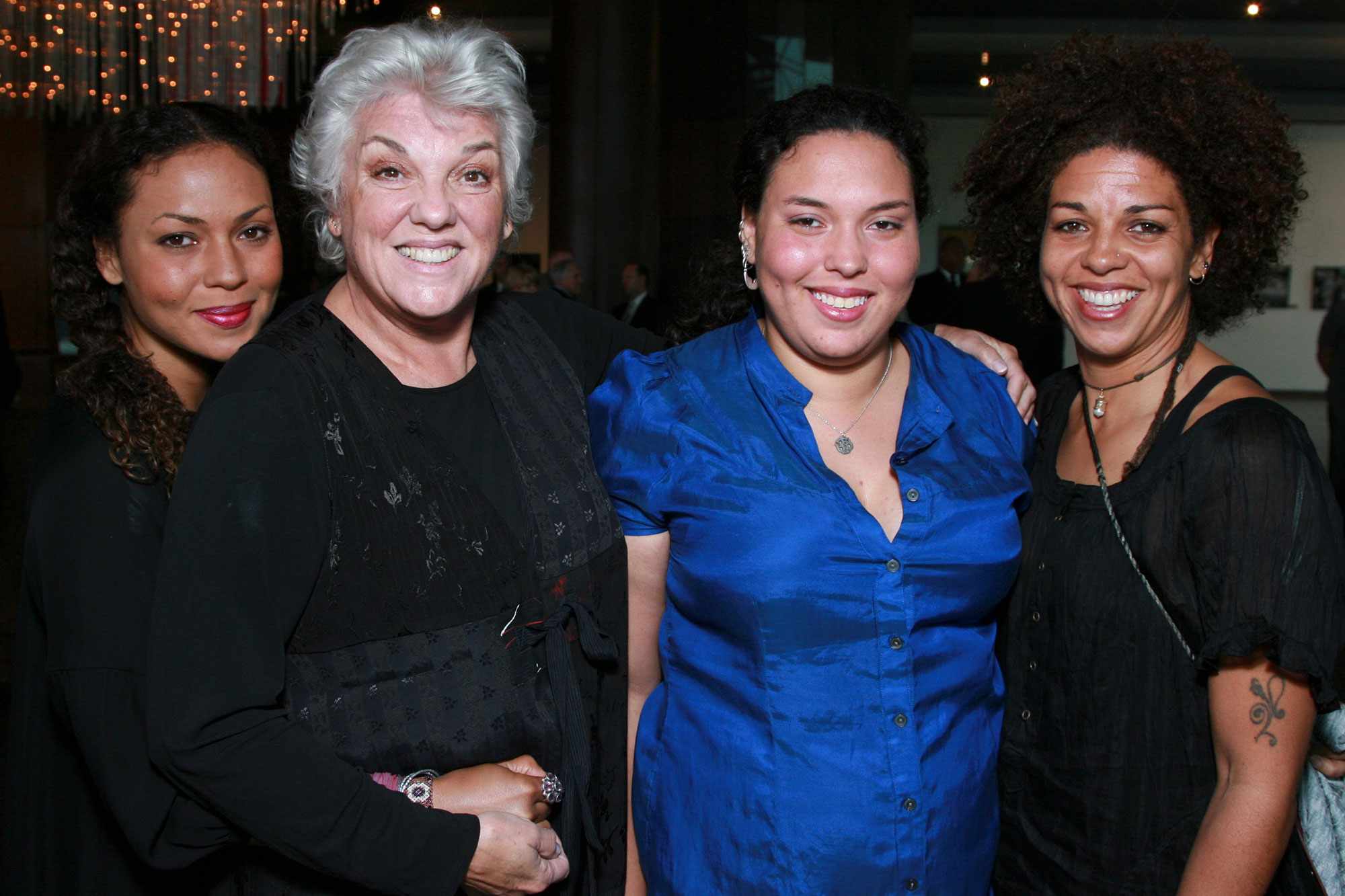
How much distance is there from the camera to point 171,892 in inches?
70.4

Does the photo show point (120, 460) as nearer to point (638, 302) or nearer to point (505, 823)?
point (505, 823)

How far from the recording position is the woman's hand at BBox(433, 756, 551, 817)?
63.9 inches

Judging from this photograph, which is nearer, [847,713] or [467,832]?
[467,832]

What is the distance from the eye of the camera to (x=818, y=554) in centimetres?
174

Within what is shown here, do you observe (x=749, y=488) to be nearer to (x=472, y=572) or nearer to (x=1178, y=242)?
(x=472, y=572)

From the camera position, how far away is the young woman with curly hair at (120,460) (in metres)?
1.62

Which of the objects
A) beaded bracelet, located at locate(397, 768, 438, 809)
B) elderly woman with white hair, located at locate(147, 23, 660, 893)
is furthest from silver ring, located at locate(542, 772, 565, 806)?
beaded bracelet, located at locate(397, 768, 438, 809)

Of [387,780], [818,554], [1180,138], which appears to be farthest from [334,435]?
[1180,138]

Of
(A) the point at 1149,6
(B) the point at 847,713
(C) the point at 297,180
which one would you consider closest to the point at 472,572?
(B) the point at 847,713

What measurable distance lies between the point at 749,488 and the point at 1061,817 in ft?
2.46

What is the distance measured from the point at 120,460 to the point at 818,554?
105cm

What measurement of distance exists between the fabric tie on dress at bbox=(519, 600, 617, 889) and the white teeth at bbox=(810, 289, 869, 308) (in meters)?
0.63

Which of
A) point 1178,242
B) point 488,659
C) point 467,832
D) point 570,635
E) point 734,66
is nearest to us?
point 467,832

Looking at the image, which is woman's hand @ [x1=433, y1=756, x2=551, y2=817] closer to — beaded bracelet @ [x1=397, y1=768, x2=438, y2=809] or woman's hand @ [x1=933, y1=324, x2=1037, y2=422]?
beaded bracelet @ [x1=397, y1=768, x2=438, y2=809]
